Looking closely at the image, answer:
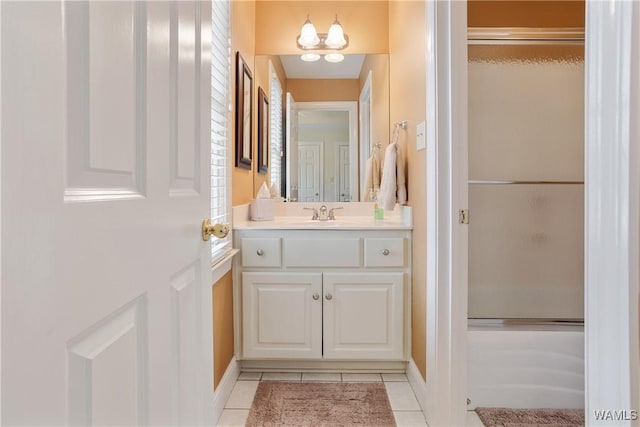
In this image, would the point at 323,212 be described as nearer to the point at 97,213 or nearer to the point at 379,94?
the point at 379,94

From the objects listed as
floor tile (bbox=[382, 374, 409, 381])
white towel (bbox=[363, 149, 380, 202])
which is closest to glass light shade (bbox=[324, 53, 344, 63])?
white towel (bbox=[363, 149, 380, 202])

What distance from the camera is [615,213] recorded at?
754 millimetres

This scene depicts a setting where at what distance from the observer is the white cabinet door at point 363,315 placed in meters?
2.12

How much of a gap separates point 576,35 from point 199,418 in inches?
109

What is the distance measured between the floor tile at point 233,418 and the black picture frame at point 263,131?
4.65 feet

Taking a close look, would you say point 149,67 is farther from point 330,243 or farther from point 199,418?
point 330,243

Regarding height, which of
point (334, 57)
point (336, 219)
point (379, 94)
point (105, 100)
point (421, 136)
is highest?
point (334, 57)

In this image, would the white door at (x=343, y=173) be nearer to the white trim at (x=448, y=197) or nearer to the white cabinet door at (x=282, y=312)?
the white cabinet door at (x=282, y=312)

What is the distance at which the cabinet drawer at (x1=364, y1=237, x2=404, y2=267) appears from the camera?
2.11m

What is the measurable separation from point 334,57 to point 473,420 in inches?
90.7

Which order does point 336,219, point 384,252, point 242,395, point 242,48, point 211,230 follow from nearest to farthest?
1. point 211,230
2. point 242,395
3. point 384,252
4. point 242,48
5. point 336,219

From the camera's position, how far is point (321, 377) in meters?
2.17

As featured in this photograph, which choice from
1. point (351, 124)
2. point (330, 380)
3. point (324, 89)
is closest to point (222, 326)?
point (330, 380)

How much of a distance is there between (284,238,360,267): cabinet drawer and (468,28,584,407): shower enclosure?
842 millimetres
